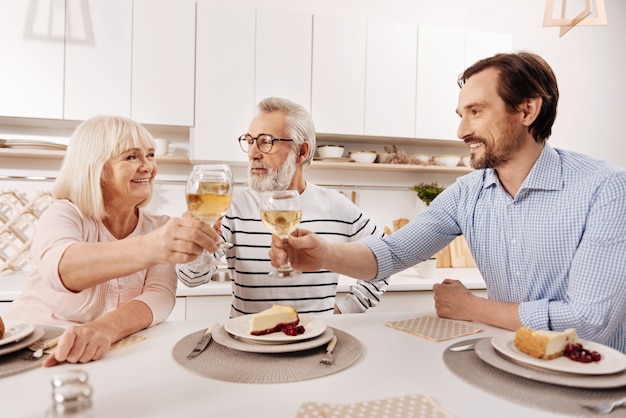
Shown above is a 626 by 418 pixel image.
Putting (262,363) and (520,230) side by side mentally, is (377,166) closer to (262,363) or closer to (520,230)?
(520,230)

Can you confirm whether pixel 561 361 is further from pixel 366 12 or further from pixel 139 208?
pixel 366 12

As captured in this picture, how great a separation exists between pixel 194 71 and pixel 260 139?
1.09m

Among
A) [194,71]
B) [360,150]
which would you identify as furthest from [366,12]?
[194,71]

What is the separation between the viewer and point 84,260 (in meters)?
1.00

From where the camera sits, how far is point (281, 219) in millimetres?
996

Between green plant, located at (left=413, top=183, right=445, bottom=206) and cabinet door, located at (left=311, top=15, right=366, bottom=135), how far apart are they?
0.59m

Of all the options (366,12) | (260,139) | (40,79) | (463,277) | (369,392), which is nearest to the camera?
(369,392)

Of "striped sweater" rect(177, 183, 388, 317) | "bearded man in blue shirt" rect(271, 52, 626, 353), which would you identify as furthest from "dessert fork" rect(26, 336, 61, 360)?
"striped sweater" rect(177, 183, 388, 317)

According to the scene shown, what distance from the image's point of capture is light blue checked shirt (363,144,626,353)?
105 cm

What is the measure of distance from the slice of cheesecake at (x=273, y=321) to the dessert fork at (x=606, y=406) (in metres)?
0.53

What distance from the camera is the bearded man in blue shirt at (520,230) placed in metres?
1.06

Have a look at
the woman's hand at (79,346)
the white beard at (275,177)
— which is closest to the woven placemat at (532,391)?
the woman's hand at (79,346)

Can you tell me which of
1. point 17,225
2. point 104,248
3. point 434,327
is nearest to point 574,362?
point 434,327

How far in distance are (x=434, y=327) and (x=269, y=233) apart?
2.34 ft
